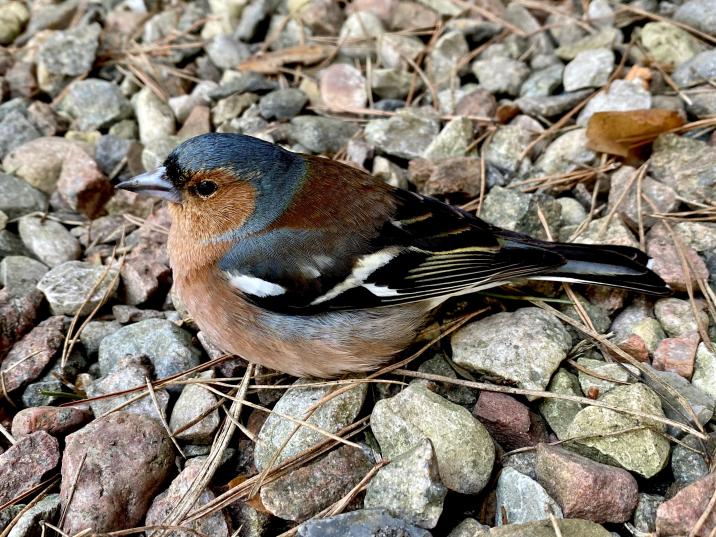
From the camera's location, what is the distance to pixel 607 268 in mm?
3066

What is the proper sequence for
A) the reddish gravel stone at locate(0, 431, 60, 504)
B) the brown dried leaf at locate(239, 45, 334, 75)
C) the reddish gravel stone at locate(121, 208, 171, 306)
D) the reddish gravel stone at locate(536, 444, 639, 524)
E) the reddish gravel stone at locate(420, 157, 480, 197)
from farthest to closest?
the brown dried leaf at locate(239, 45, 334, 75), the reddish gravel stone at locate(420, 157, 480, 197), the reddish gravel stone at locate(121, 208, 171, 306), the reddish gravel stone at locate(0, 431, 60, 504), the reddish gravel stone at locate(536, 444, 639, 524)

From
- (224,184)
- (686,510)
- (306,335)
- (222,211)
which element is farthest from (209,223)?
(686,510)

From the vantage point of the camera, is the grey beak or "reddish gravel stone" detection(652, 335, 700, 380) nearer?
"reddish gravel stone" detection(652, 335, 700, 380)

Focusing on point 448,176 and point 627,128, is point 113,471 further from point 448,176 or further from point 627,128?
point 627,128

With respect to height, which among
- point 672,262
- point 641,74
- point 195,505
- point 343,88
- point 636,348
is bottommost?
point 195,505

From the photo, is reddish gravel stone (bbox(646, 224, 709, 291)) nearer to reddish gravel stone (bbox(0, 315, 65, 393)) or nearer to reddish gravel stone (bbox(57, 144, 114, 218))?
reddish gravel stone (bbox(0, 315, 65, 393))

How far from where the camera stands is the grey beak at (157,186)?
3.15 meters

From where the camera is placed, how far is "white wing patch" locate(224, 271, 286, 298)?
2.93m

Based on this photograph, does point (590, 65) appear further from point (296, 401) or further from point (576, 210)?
point (296, 401)

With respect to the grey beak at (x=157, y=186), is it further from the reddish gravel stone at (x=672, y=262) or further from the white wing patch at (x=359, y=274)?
the reddish gravel stone at (x=672, y=262)

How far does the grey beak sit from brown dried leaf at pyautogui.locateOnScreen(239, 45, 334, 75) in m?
1.78

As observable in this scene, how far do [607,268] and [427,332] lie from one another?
830 mm

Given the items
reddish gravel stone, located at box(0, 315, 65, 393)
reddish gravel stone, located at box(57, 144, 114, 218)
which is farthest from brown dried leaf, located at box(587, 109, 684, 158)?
reddish gravel stone, located at box(0, 315, 65, 393)

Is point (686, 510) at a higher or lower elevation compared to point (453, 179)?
lower
